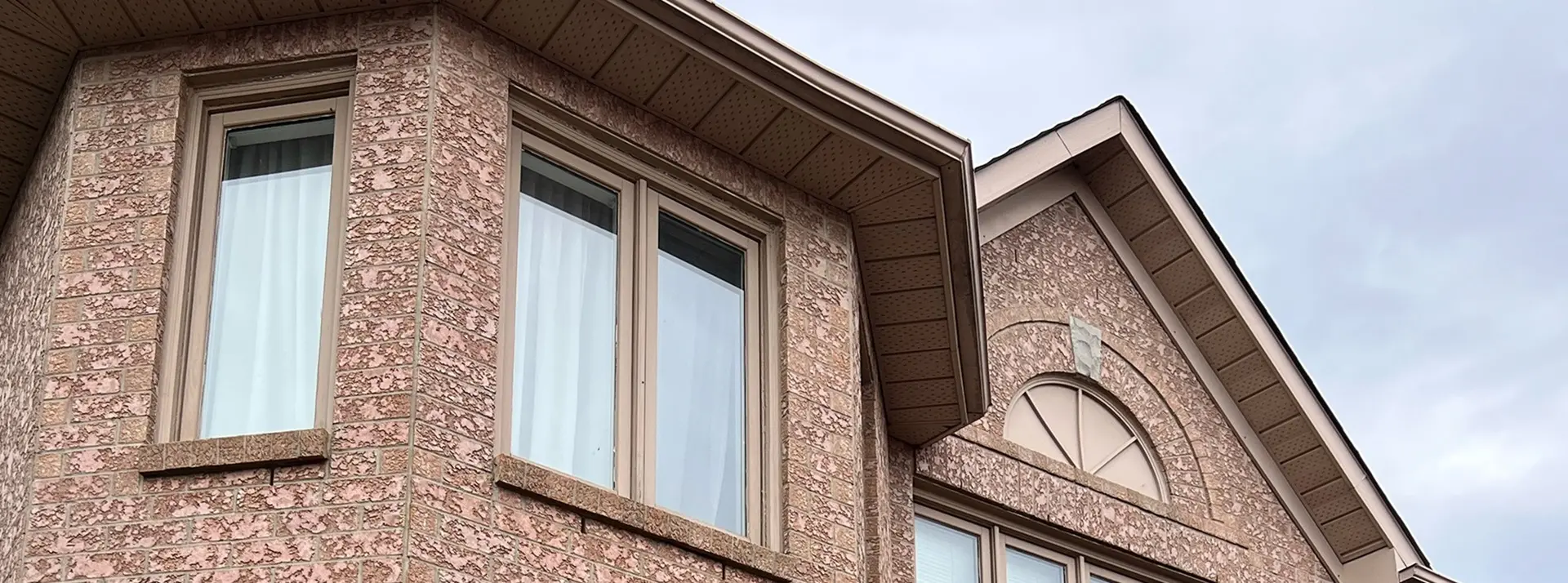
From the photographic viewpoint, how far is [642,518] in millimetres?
7523

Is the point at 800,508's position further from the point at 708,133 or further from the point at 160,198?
the point at 160,198

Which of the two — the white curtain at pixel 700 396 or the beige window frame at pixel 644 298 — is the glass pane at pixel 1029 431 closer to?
the beige window frame at pixel 644 298

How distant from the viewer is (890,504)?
35.0ft

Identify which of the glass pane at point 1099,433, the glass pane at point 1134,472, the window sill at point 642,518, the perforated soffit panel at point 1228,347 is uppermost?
the perforated soffit panel at point 1228,347

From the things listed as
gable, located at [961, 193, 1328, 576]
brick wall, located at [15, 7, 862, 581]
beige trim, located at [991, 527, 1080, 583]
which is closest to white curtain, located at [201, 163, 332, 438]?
brick wall, located at [15, 7, 862, 581]

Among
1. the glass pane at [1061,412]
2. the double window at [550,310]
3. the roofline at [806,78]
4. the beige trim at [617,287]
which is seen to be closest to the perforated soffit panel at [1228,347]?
the glass pane at [1061,412]

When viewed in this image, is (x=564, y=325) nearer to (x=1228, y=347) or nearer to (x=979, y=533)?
(x=979, y=533)

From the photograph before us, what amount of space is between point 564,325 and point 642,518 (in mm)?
905

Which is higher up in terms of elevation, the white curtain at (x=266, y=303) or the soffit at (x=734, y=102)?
the soffit at (x=734, y=102)

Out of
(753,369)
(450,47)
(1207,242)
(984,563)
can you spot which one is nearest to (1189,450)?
(1207,242)

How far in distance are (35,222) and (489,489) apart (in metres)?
2.60

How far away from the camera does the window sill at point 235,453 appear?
6.92 meters

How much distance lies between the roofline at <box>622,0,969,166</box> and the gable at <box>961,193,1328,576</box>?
309cm

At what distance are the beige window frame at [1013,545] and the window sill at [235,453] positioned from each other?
4.80 m
